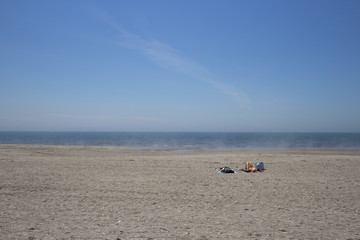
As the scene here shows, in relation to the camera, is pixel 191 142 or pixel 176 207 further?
pixel 191 142

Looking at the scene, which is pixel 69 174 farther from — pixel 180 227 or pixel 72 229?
pixel 180 227

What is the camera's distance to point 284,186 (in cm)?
962

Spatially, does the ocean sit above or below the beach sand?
below

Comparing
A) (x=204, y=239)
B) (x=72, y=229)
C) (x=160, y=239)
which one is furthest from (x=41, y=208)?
(x=204, y=239)

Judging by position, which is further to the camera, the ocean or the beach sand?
the ocean

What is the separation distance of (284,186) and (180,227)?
5918mm

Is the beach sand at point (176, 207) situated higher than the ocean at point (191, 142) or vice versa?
the beach sand at point (176, 207)

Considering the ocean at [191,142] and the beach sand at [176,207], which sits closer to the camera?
the beach sand at [176,207]

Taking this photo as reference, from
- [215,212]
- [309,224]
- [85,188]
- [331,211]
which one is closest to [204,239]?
[215,212]

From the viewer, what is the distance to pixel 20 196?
7.70m

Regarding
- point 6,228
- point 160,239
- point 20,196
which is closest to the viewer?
point 160,239

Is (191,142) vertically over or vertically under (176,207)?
under

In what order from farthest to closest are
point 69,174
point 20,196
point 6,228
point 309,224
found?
point 69,174
point 20,196
point 309,224
point 6,228

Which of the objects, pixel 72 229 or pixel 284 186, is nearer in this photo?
pixel 72 229
